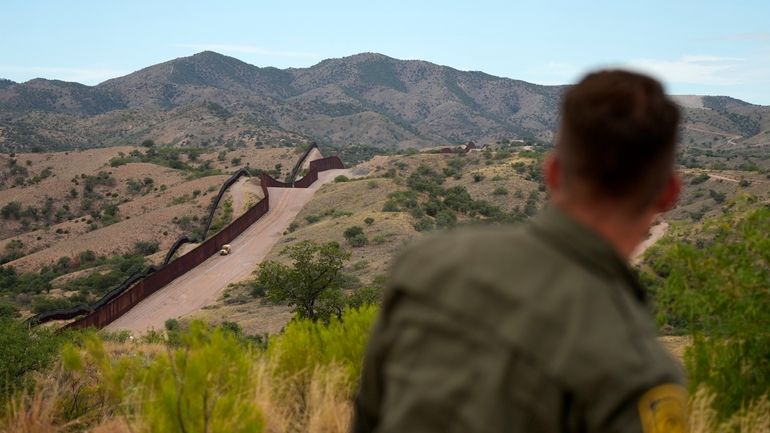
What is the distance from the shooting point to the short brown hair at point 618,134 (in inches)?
71.4

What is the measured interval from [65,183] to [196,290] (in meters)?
45.7

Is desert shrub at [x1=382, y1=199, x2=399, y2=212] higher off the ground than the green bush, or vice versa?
desert shrub at [x1=382, y1=199, x2=399, y2=212]

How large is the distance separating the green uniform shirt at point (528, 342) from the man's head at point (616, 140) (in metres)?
0.11

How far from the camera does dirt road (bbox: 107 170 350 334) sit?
113 feet

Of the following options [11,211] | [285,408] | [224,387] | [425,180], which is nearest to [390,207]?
[425,180]

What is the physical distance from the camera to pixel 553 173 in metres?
2.10

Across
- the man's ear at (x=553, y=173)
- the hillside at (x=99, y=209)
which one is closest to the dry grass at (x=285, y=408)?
the man's ear at (x=553, y=173)

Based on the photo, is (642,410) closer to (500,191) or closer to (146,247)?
(146,247)

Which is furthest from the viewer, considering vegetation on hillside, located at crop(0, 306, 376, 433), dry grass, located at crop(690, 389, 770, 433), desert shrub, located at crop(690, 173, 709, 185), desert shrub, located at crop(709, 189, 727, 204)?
desert shrub, located at crop(690, 173, 709, 185)

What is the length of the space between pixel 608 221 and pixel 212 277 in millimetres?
40752

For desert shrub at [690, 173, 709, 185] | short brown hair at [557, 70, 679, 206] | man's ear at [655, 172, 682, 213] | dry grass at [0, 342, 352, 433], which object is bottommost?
desert shrub at [690, 173, 709, 185]

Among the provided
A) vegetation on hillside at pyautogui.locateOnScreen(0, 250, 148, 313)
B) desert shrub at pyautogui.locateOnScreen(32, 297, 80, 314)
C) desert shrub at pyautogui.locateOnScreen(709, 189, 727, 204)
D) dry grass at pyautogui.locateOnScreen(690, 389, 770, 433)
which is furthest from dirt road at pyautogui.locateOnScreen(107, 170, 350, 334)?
desert shrub at pyautogui.locateOnScreen(709, 189, 727, 204)

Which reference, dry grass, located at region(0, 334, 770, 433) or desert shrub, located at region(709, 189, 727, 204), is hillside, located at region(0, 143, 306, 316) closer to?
desert shrub, located at region(709, 189, 727, 204)

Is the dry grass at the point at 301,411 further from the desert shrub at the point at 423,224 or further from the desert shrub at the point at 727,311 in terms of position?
the desert shrub at the point at 423,224
